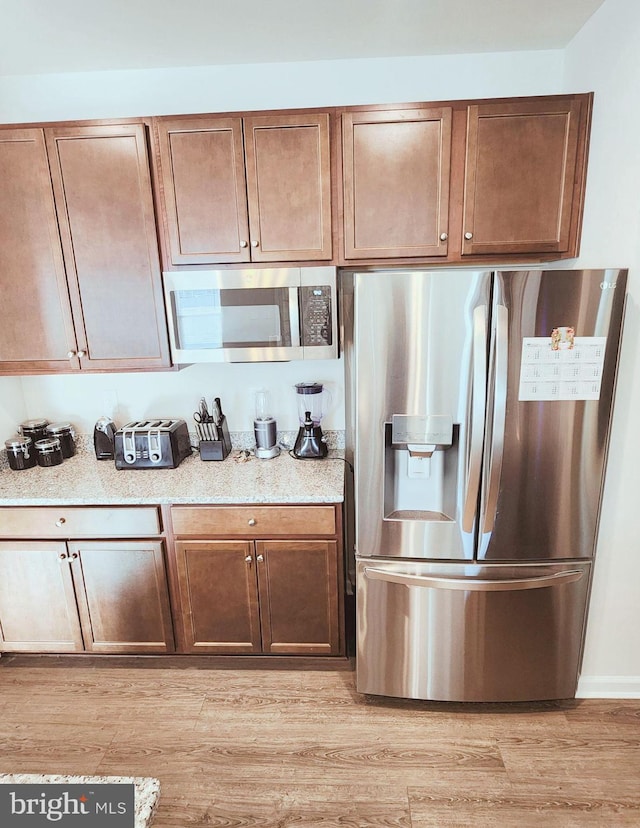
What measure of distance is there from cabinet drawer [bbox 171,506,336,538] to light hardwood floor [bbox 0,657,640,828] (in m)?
0.73

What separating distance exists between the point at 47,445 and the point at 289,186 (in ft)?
5.73

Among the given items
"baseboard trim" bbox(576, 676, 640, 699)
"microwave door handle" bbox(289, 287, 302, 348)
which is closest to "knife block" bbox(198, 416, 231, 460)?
"microwave door handle" bbox(289, 287, 302, 348)

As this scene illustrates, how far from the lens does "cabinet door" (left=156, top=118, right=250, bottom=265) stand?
1888 millimetres

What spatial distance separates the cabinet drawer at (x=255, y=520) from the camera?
1979mm

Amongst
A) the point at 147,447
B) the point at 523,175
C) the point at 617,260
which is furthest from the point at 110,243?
the point at 617,260

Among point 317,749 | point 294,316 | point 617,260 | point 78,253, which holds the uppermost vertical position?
point 78,253

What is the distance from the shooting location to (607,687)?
78.5 inches

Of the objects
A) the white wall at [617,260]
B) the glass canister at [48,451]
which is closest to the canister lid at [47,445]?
the glass canister at [48,451]

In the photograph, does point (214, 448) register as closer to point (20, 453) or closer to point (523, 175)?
point (20, 453)

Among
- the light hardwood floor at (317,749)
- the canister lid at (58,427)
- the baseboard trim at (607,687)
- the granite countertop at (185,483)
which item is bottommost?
the light hardwood floor at (317,749)

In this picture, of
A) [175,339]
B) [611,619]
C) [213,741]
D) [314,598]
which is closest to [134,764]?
[213,741]

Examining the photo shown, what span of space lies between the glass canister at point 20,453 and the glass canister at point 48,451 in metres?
0.04

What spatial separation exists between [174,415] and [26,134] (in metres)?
1.40

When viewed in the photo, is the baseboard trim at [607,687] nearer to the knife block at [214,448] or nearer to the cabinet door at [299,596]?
the cabinet door at [299,596]
